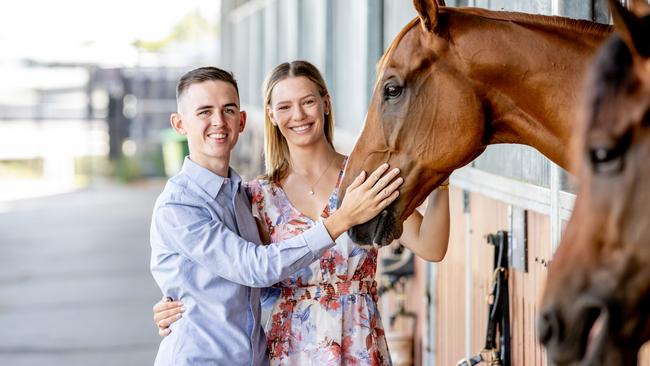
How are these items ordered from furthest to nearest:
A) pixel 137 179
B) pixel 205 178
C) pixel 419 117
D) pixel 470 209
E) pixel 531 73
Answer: pixel 137 179, pixel 470 209, pixel 205 178, pixel 419 117, pixel 531 73

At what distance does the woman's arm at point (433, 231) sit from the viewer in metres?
2.46

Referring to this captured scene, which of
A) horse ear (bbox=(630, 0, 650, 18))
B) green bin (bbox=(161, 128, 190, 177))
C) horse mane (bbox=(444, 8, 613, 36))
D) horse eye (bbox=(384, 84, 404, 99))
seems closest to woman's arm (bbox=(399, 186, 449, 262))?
horse eye (bbox=(384, 84, 404, 99))

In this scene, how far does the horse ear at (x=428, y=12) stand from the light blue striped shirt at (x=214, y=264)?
55 cm

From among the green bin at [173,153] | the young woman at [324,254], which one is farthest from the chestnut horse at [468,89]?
the green bin at [173,153]

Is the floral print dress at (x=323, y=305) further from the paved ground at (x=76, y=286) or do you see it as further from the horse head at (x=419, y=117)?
the paved ground at (x=76, y=286)

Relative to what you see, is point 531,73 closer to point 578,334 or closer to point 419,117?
point 419,117

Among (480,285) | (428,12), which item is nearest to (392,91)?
(428,12)

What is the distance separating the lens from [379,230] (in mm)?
2160

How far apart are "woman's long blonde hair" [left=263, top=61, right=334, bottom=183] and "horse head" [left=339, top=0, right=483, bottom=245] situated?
55 cm

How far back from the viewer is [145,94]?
19375 mm

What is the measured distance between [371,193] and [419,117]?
7.4 inches

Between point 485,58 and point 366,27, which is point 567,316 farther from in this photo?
point 366,27

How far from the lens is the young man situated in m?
2.30

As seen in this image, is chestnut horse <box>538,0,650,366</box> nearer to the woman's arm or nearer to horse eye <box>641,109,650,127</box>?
horse eye <box>641,109,650,127</box>
